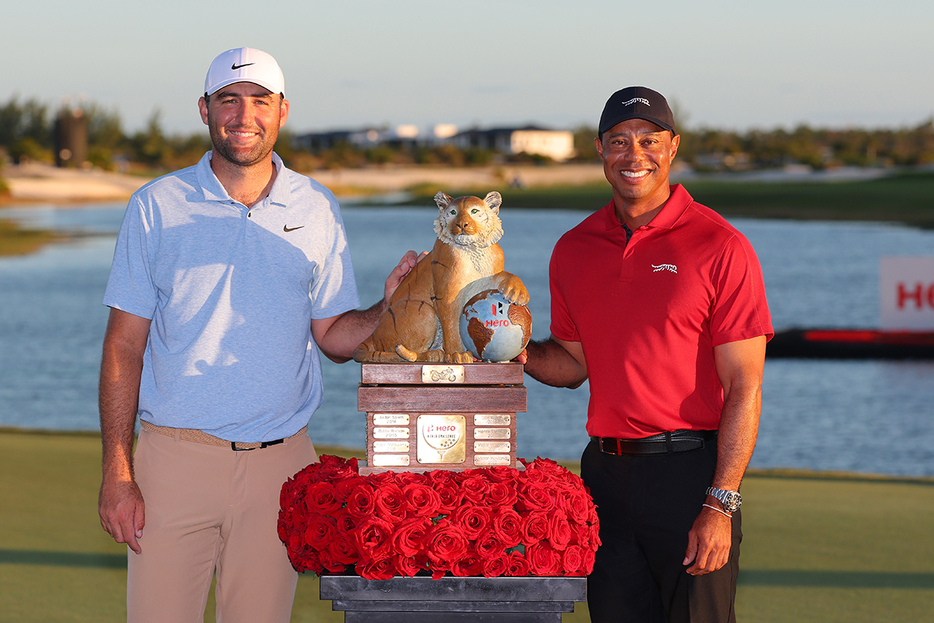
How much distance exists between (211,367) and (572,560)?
3.71ft

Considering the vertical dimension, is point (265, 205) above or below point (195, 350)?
above

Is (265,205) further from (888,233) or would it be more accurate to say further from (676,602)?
(888,233)

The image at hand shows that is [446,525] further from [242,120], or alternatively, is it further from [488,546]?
[242,120]

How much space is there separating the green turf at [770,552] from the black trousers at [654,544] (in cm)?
127

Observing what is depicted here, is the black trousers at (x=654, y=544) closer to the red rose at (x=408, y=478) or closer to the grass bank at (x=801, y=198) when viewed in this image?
the red rose at (x=408, y=478)

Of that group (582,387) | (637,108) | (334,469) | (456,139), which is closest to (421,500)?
(334,469)

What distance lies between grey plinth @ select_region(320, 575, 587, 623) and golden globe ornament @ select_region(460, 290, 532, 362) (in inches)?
21.8

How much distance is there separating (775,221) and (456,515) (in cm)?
6419

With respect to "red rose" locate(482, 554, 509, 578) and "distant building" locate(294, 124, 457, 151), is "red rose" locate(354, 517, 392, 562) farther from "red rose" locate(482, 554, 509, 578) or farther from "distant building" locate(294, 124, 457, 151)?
"distant building" locate(294, 124, 457, 151)

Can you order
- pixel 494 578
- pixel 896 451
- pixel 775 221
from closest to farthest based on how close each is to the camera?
pixel 494 578, pixel 896 451, pixel 775 221

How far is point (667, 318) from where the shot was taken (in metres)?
2.93

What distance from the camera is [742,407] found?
284 centimetres

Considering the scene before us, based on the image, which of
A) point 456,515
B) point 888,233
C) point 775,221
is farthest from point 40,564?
point 775,221

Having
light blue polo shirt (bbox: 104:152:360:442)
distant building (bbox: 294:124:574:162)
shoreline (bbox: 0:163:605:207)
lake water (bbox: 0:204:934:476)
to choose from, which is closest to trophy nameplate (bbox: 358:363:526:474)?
light blue polo shirt (bbox: 104:152:360:442)
